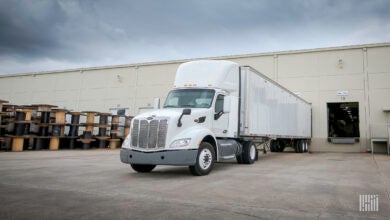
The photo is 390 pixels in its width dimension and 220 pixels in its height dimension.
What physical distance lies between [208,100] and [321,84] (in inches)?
659

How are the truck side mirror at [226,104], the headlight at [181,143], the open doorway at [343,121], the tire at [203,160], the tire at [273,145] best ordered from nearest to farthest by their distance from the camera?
the headlight at [181,143] < the tire at [203,160] < the truck side mirror at [226,104] < the tire at [273,145] < the open doorway at [343,121]

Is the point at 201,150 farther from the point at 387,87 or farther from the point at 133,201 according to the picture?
the point at 387,87

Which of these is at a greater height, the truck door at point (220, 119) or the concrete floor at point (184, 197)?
the truck door at point (220, 119)

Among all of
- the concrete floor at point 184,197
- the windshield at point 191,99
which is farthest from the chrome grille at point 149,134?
the windshield at point 191,99

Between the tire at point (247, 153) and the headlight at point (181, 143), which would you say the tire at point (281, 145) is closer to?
the tire at point (247, 153)

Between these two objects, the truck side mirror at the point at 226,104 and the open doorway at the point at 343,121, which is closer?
the truck side mirror at the point at 226,104

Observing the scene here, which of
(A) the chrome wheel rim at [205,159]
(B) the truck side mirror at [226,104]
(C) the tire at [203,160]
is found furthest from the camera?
(B) the truck side mirror at [226,104]

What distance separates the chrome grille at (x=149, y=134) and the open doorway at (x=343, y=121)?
23.5 metres

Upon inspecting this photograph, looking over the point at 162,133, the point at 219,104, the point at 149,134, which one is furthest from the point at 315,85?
the point at 149,134

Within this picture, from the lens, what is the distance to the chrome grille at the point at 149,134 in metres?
7.91

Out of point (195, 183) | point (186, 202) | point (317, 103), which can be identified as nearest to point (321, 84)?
point (317, 103)

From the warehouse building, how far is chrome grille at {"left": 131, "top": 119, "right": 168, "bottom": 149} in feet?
59.0

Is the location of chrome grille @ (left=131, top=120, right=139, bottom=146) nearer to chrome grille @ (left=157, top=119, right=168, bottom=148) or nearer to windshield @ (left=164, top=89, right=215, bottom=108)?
chrome grille @ (left=157, top=119, right=168, bottom=148)

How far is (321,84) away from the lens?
918 inches
